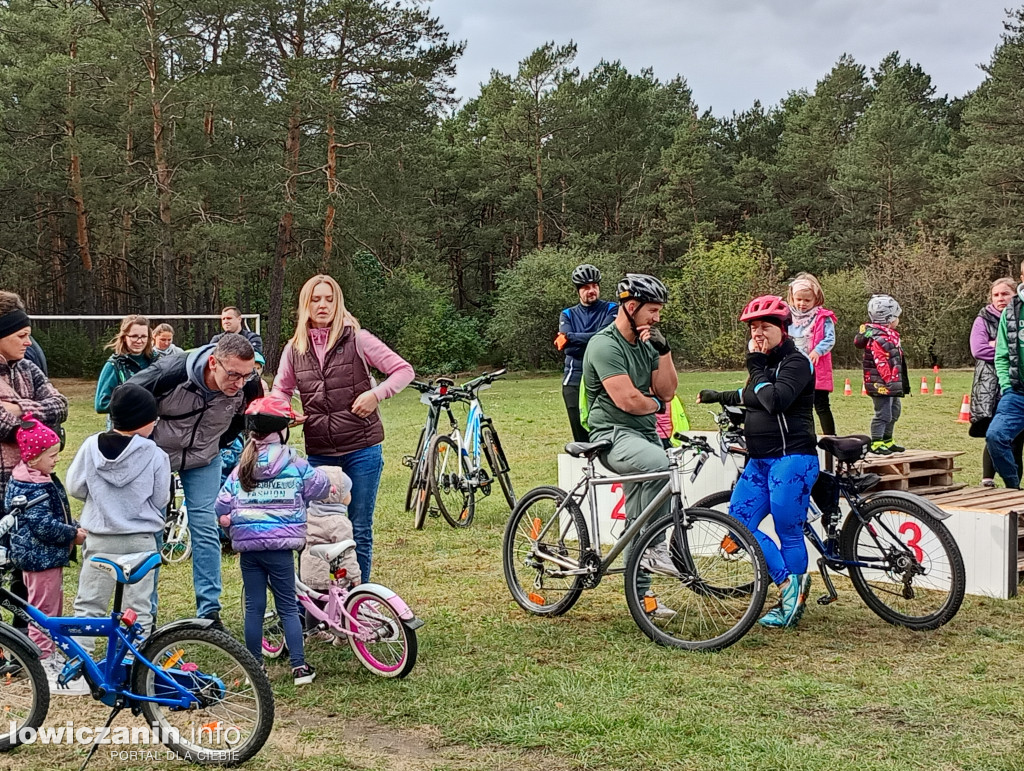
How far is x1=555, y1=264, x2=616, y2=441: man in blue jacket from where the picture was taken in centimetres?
857

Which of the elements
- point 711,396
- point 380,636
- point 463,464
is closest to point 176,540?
point 463,464

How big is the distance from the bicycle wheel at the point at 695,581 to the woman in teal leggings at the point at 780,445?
1.12 feet

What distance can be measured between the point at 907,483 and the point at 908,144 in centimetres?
4323

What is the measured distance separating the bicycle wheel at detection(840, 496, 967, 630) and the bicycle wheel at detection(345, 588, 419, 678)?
241 centimetres

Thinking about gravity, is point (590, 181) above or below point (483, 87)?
below

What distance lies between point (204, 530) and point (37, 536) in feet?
2.88

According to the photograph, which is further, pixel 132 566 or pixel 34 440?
pixel 34 440

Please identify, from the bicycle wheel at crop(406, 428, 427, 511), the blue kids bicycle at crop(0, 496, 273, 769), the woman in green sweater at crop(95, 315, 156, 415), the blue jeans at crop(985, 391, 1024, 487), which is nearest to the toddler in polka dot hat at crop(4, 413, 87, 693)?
the blue kids bicycle at crop(0, 496, 273, 769)

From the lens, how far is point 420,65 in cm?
3228

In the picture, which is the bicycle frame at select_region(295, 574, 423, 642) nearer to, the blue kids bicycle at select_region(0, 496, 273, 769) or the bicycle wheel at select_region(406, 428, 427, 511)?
the blue kids bicycle at select_region(0, 496, 273, 769)

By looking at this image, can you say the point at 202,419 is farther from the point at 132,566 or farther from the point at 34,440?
the point at 132,566

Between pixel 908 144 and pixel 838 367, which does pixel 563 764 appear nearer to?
pixel 838 367

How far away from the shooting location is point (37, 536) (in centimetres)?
455

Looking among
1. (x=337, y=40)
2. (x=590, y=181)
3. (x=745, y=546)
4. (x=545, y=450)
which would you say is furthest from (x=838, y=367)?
(x=745, y=546)
